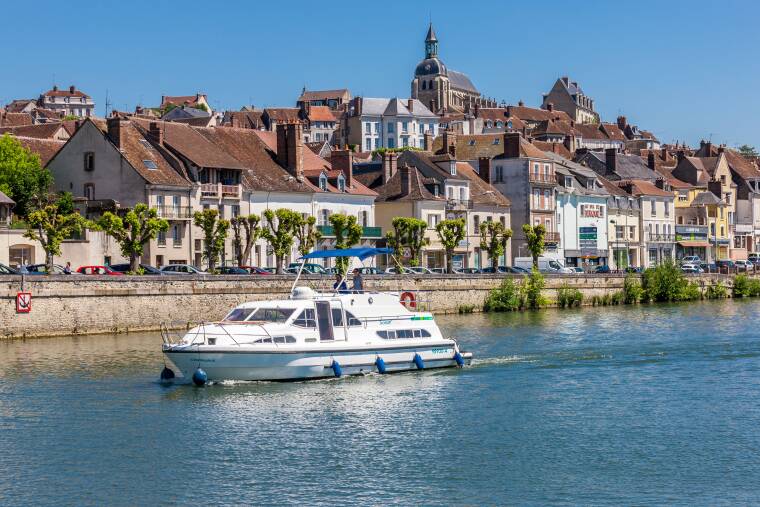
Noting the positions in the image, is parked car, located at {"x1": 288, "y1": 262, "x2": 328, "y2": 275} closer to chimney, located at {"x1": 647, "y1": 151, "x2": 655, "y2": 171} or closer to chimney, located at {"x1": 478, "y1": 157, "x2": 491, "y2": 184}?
chimney, located at {"x1": 478, "y1": 157, "x2": 491, "y2": 184}

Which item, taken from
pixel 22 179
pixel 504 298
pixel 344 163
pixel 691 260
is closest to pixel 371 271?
pixel 504 298

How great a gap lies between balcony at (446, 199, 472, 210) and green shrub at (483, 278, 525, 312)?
15.6 m

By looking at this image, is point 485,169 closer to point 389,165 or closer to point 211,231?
point 389,165

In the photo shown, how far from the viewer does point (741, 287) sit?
3644 inches

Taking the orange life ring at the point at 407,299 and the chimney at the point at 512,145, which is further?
the chimney at the point at 512,145

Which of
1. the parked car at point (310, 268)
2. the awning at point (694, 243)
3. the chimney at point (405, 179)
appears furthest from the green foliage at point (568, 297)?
the awning at point (694, 243)

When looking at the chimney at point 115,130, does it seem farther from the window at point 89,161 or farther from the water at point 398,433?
the water at point 398,433

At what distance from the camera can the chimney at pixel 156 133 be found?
246ft

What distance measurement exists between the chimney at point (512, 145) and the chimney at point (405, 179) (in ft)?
40.7

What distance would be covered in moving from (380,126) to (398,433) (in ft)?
458

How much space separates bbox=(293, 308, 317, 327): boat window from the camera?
3991 centimetres

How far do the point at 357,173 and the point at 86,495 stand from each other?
2707 inches

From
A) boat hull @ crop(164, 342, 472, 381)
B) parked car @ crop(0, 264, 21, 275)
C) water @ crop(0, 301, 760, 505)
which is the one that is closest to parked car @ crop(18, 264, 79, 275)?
parked car @ crop(0, 264, 21, 275)

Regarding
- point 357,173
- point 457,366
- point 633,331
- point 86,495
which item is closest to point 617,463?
point 86,495
